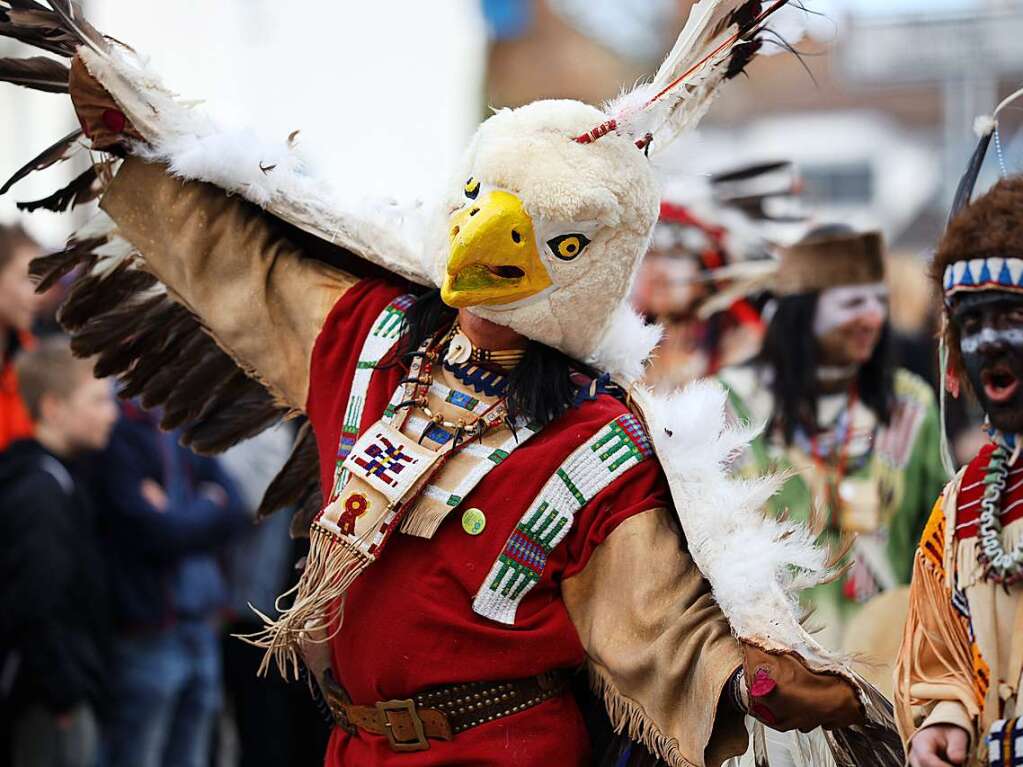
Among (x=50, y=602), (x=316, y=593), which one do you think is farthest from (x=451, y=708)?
(x=50, y=602)

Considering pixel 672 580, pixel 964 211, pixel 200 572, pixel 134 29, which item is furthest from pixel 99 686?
pixel 134 29

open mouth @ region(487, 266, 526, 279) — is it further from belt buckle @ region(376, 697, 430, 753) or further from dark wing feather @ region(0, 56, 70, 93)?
dark wing feather @ region(0, 56, 70, 93)

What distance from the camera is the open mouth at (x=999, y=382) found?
102 inches

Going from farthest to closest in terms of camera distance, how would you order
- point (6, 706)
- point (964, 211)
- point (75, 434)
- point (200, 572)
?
point (200, 572), point (75, 434), point (6, 706), point (964, 211)

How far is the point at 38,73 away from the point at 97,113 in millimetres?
210

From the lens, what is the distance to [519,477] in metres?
2.83

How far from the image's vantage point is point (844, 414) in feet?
15.8

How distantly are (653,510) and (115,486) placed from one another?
2.86m

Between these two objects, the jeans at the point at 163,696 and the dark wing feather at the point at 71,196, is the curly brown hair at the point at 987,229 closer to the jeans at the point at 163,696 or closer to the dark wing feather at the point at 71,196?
the dark wing feather at the point at 71,196

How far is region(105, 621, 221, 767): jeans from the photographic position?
5215 mm

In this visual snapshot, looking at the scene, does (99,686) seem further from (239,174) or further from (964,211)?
(964,211)

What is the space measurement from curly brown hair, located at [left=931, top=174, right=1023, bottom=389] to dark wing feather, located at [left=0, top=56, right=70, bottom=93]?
173 centimetres

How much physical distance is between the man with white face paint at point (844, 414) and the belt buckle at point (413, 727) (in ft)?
6.30

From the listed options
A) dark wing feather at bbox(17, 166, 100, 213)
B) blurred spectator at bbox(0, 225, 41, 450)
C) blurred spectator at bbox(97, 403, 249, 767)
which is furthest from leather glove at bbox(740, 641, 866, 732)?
blurred spectator at bbox(0, 225, 41, 450)
